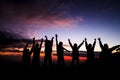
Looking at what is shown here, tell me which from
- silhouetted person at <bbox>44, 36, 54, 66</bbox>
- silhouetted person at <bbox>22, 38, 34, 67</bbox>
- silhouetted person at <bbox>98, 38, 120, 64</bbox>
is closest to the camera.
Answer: silhouetted person at <bbox>98, 38, 120, 64</bbox>

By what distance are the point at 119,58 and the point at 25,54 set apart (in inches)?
370

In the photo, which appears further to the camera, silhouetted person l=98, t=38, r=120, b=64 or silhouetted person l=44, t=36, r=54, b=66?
silhouetted person l=44, t=36, r=54, b=66

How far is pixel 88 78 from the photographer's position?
30.0 ft

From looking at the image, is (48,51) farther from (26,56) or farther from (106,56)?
(106,56)

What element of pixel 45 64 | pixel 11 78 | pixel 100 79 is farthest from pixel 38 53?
pixel 100 79

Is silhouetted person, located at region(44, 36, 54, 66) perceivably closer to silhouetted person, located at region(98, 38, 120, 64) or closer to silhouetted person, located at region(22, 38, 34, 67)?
silhouetted person, located at region(22, 38, 34, 67)

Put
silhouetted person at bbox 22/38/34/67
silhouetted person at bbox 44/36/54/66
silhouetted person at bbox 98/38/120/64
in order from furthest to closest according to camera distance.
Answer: silhouetted person at bbox 22/38/34/67, silhouetted person at bbox 44/36/54/66, silhouetted person at bbox 98/38/120/64

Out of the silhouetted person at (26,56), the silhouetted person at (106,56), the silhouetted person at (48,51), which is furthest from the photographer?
the silhouetted person at (26,56)

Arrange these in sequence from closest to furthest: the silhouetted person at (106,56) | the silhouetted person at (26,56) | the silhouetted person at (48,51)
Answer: the silhouetted person at (106,56)
the silhouetted person at (48,51)
the silhouetted person at (26,56)

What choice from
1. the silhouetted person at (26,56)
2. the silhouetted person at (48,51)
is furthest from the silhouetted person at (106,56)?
the silhouetted person at (26,56)

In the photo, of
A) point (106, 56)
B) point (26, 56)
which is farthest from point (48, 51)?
point (106, 56)

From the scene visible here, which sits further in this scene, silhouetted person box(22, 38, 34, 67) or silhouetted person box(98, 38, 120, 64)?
silhouetted person box(22, 38, 34, 67)

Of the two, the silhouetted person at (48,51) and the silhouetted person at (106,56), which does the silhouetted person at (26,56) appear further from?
the silhouetted person at (106,56)

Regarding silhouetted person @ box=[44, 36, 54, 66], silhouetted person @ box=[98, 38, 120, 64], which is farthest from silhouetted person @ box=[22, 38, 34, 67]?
silhouetted person @ box=[98, 38, 120, 64]
